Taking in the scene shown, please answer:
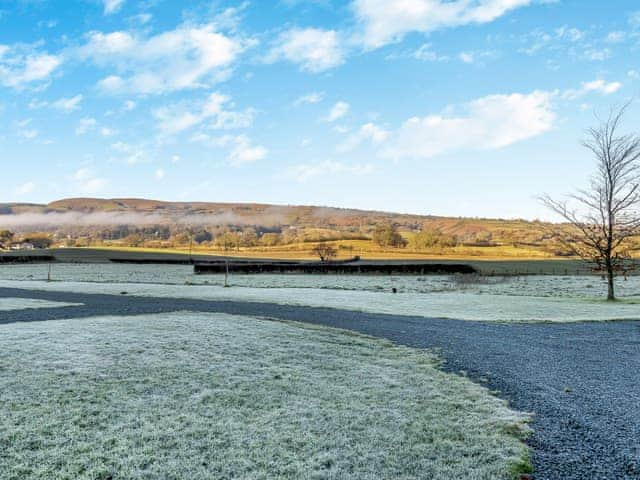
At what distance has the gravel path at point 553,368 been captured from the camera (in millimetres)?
5332

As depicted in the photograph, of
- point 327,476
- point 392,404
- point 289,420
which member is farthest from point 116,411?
point 392,404

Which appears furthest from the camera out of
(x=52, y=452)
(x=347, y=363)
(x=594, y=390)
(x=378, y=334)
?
(x=378, y=334)

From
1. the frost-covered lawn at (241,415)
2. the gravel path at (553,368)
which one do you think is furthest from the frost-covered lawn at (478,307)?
the frost-covered lawn at (241,415)

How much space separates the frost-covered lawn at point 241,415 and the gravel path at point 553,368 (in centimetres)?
50

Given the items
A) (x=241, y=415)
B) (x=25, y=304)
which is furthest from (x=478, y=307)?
(x=25, y=304)

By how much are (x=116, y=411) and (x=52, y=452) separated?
48.5 inches

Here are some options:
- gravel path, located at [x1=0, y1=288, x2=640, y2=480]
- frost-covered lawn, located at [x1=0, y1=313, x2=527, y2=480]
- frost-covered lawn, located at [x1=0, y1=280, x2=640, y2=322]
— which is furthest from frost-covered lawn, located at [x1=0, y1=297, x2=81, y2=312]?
frost-covered lawn, located at [x1=0, y1=313, x2=527, y2=480]

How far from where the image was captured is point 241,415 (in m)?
6.37

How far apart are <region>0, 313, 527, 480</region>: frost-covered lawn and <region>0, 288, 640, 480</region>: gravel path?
0.50 m

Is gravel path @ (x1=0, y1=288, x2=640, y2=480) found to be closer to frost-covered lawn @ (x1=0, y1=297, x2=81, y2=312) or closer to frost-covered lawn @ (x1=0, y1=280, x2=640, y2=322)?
frost-covered lawn @ (x1=0, y1=297, x2=81, y2=312)

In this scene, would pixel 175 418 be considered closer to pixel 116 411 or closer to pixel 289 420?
pixel 116 411

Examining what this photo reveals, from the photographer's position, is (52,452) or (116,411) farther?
(116,411)

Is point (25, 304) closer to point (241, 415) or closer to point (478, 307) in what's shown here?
point (241, 415)

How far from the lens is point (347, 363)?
939 cm
